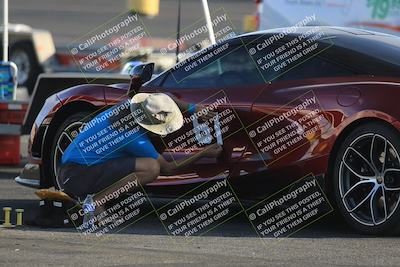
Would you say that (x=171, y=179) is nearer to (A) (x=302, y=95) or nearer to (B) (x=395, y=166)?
(A) (x=302, y=95)

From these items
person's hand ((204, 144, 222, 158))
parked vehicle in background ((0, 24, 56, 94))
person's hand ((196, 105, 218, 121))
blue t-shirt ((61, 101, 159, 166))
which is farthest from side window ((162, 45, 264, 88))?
parked vehicle in background ((0, 24, 56, 94))

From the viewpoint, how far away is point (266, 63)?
28.4ft

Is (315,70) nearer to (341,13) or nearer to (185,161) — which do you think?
(185,161)

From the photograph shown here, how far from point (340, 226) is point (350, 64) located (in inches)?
51.6

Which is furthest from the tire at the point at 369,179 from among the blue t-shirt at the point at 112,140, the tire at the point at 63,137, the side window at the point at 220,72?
the tire at the point at 63,137

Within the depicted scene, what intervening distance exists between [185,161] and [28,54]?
15741 mm

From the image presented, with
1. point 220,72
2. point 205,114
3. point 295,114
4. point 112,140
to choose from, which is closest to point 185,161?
point 205,114

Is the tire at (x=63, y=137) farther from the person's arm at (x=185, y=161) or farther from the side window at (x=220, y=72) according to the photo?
the person's arm at (x=185, y=161)

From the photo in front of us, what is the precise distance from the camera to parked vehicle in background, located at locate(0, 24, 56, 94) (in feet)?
77.2

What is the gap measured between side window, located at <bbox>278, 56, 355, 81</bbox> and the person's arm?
30.8 inches

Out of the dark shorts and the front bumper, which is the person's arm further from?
the front bumper

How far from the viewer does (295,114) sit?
26.8 ft

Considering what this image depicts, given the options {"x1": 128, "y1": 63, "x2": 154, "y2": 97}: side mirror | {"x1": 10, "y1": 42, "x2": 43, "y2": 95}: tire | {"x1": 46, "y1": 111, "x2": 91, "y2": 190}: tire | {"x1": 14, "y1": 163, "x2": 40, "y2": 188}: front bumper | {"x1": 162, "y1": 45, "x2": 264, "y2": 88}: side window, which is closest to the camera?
{"x1": 162, "y1": 45, "x2": 264, "y2": 88}: side window

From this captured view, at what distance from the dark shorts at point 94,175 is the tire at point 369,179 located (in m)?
1.62
